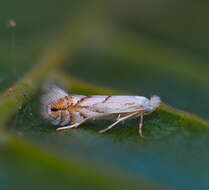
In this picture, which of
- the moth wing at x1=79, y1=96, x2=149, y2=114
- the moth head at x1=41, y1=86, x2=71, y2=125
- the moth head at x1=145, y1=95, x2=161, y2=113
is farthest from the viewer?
the moth wing at x1=79, y1=96, x2=149, y2=114

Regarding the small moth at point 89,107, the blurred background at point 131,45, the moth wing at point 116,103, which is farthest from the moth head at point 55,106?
the blurred background at point 131,45

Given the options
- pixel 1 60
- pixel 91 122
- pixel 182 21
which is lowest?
pixel 91 122

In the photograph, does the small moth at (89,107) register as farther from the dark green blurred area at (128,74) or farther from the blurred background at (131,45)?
the blurred background at (131,45)

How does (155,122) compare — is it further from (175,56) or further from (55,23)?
(55,23)

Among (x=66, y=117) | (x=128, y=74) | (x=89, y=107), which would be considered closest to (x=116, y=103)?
(x=89, y=107)

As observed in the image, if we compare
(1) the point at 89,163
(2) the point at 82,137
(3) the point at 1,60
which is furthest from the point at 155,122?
(3) the point at 1,60

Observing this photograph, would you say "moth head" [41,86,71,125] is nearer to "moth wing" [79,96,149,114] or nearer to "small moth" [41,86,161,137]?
"small moth" [41,86,161,137]

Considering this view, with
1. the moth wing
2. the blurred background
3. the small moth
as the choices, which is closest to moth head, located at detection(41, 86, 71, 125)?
the small moth
